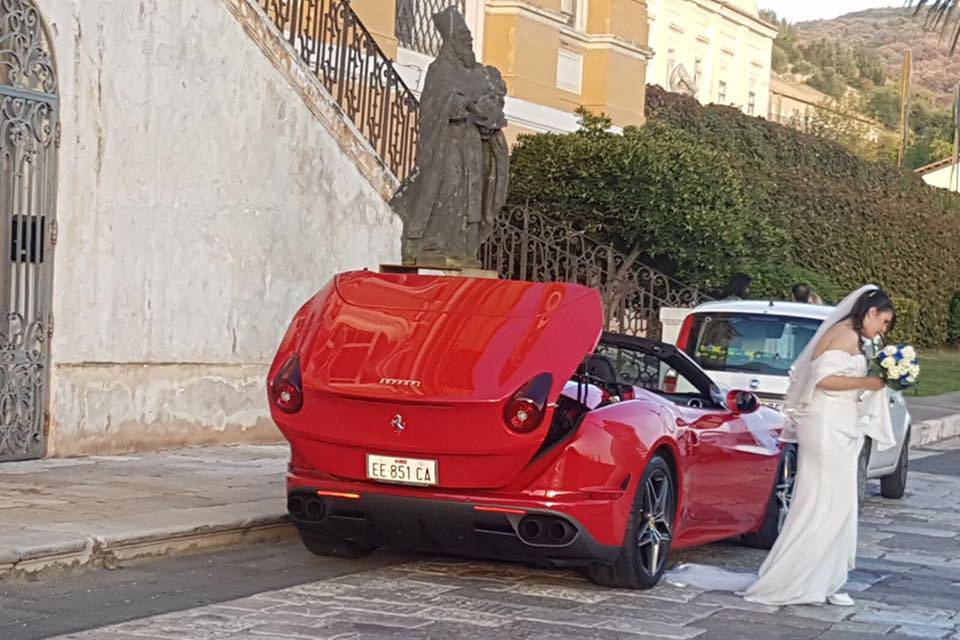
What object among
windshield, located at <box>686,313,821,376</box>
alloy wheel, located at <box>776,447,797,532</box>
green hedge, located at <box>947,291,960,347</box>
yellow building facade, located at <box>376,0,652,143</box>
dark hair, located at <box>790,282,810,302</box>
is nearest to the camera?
alloy wheel, located at <box>776,447,797,532</box>

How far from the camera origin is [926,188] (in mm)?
40062

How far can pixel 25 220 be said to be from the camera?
1180 centimetres

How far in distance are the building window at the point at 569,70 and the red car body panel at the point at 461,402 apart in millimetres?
15148

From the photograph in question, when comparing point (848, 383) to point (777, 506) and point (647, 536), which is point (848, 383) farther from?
point (777, 506)

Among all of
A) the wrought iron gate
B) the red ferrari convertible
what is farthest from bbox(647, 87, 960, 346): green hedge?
the red ferrari convertible

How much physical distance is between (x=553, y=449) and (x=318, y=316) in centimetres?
152

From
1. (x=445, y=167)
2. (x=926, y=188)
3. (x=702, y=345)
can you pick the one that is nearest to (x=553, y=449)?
(x=445, y=167)

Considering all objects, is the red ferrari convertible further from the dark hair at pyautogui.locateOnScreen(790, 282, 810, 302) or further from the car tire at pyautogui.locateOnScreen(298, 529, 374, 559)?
the dark hair at pyautogui.locateOnScreen(790, 282, 810, 302)

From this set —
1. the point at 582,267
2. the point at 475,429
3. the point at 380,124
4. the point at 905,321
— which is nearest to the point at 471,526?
the point at 475,429

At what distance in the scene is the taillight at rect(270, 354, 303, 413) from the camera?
851 cm

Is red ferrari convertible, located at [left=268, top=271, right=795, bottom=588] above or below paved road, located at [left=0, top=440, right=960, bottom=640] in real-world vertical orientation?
above

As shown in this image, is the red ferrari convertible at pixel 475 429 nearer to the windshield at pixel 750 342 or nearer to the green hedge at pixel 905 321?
the windshield at pixel 750 342

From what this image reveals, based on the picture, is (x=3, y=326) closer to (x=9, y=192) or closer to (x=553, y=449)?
(x=9, y=192)

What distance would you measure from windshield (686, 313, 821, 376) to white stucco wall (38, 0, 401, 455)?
3433 mm
